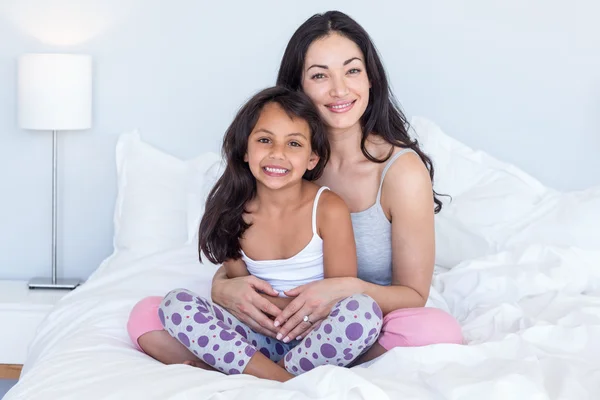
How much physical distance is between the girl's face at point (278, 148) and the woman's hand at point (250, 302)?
0.21 m

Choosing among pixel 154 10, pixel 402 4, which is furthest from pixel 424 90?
pixel 154 10

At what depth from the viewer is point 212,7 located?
8.30ft

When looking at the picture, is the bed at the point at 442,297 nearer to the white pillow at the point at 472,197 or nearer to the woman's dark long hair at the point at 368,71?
the white pillow at the point at 472,197

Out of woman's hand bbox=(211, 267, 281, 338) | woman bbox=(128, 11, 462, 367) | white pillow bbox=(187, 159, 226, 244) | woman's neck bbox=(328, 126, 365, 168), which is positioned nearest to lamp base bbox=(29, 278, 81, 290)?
white pillow bbox=(187, 159, 226, 244)

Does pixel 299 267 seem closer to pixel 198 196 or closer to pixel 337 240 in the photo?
pixel 337 240

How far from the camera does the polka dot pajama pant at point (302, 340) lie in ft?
4.48

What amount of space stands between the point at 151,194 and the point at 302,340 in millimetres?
997

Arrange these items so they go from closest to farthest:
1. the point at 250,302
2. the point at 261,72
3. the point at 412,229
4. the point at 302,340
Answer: the point at 302,340, the point at 250,302, the point at 412,229, the point at 261,72

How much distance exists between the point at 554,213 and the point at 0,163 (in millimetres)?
1736

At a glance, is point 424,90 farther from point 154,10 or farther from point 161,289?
point 161,289

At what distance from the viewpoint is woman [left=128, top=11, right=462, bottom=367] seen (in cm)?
151

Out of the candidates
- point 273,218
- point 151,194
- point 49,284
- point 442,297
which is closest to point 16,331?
point 49,284

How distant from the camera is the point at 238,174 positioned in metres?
1.72

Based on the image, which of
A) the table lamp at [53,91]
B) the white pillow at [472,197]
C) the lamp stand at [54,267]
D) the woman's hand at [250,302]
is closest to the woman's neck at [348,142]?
the white pillow at [472,197]
